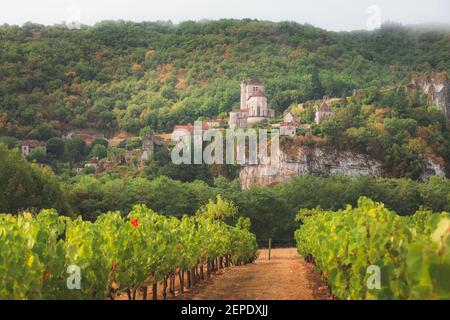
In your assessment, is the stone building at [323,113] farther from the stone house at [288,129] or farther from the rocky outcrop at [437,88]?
the rocky outcrop at [437,88]

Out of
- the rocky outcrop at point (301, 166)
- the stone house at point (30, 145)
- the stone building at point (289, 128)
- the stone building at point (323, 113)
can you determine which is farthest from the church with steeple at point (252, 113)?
the stone house at point (30, 145)

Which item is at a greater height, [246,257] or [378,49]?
[378,49]

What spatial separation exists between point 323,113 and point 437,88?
28884mm

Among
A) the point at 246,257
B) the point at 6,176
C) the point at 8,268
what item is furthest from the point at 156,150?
the point at 8,268

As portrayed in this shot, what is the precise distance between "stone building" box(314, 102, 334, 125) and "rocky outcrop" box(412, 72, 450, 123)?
903 inches

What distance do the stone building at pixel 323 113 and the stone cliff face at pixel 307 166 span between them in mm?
8984

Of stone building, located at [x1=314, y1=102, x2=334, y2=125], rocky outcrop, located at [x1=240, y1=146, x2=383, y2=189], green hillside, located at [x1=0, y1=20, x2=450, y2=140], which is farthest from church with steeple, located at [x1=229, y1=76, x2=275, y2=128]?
rocky outcrop, located at [x1=240, y1=146, x2=383, y2=189]

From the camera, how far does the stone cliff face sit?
368 ft

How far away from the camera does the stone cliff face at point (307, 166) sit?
112 m

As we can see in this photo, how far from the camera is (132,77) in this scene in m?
174

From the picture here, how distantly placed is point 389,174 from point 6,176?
80.5 metres

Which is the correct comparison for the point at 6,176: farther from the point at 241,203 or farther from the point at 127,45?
the point at 127,45

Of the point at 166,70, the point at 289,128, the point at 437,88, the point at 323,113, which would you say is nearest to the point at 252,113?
the point at 323,113

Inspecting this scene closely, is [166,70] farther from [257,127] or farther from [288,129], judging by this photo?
[288,129]
